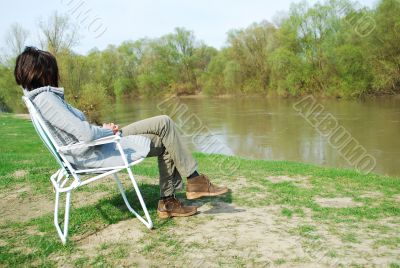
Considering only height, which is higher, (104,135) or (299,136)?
(104,135)

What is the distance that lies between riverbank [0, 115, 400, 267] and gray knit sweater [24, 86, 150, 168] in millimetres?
715

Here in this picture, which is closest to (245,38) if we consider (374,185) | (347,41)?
(347,41)

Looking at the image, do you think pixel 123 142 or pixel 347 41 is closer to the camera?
pixel 123 142

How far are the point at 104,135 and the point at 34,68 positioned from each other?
82 cm

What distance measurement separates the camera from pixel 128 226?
12.1 feet

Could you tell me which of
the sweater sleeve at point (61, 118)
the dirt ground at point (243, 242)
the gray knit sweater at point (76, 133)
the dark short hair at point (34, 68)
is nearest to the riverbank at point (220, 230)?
the dirt ground at point (243, 242)

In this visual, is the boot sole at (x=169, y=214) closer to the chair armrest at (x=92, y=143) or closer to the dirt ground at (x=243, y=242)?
the dirt ground at (x=243, y=242)

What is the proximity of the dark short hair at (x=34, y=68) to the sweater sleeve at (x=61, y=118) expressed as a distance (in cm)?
14

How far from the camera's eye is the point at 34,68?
10.8 ft

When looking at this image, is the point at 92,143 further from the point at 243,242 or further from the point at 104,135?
the point at 243,242

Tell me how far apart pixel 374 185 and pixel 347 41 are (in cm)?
3572

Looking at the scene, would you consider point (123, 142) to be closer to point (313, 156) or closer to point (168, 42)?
point (313, 156)

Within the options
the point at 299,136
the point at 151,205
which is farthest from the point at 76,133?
the point at 299,136

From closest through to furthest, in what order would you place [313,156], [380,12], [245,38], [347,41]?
[313,156] < [380,12] < [347,41] < [245,38]
